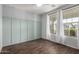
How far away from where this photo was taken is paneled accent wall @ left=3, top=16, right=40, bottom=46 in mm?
1644

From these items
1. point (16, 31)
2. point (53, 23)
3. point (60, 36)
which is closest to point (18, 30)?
point (16, 31)

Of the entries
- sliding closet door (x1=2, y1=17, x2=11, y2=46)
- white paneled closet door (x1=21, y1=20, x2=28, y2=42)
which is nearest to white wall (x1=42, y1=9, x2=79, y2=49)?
white paneled closet door (x1=21, y1=20, x2=28, y2=42)

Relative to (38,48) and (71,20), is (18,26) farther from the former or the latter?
(71,20)

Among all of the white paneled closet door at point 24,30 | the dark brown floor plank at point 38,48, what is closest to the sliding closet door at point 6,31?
the dark brown floor plank at point 38,48

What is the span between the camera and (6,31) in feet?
5.43

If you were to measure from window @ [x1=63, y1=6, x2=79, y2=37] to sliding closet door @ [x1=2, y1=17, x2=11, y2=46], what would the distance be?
1155mm

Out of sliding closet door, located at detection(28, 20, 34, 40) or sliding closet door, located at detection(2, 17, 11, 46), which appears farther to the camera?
sliding closet door, located at detection(28, 20, 34, 40)

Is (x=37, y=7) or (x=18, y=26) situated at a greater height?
(x=37, y=7)

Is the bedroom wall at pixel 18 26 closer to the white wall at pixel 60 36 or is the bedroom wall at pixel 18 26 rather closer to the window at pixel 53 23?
the white wall at pixel 60 36

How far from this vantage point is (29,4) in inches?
66.9

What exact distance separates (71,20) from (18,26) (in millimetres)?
1113

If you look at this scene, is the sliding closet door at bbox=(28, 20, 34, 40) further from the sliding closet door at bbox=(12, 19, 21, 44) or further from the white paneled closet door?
the sliding closet door at bbox=(12, 19, 21, 44)

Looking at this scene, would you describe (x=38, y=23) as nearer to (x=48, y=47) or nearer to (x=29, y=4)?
(x=29, y=4)
